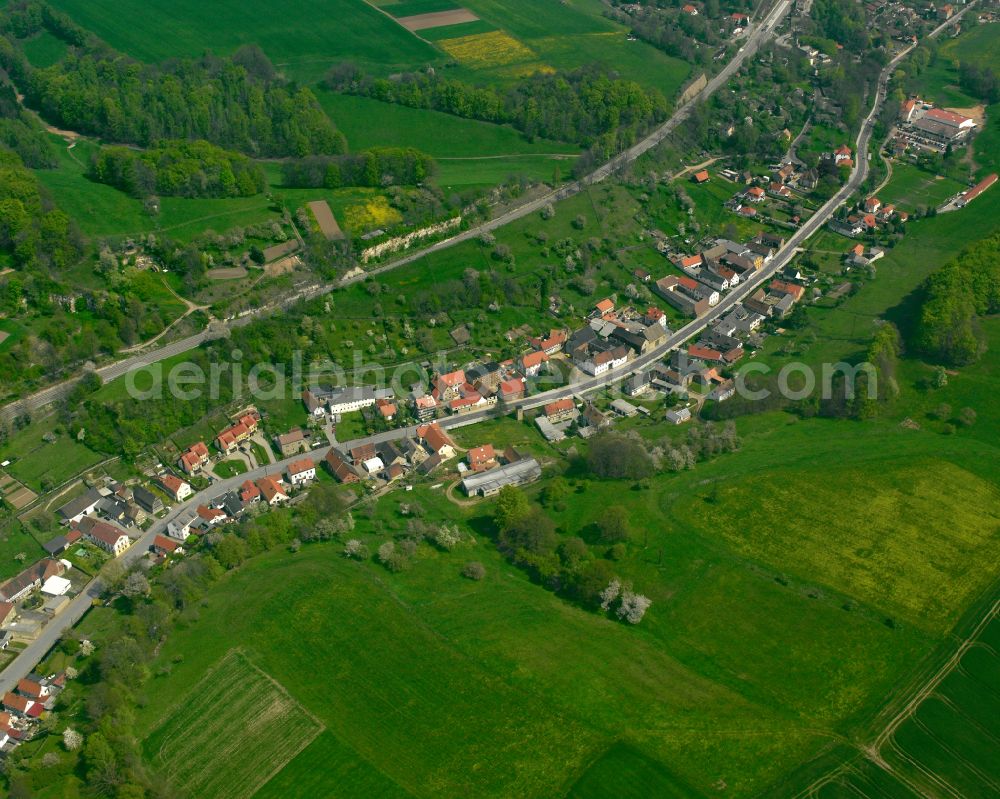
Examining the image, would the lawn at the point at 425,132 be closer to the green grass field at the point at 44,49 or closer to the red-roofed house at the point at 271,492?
the green grass field at the point at 44,49

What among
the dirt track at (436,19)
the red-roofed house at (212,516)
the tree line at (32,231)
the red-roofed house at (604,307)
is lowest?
the red-roofed house at (212,516)

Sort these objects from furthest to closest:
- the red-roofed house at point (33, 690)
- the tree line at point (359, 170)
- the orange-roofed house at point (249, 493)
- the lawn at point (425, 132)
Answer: the lawn at point (425, 132), the tree line at point (359, 170), the orange-roofed house at point (249, 493), the red-roofed house at point (33, 690)

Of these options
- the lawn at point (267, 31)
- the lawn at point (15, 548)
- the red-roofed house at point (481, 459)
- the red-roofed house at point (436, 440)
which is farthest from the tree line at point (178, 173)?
the red-roofed house at point (481, 459)

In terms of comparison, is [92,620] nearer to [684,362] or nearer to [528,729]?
[528,729]

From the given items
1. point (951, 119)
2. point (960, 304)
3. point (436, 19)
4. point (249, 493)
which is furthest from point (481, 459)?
point (436, 19)

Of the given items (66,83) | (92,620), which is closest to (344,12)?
(66,83)

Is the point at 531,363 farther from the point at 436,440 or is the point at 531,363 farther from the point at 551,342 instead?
the point at 436,440
